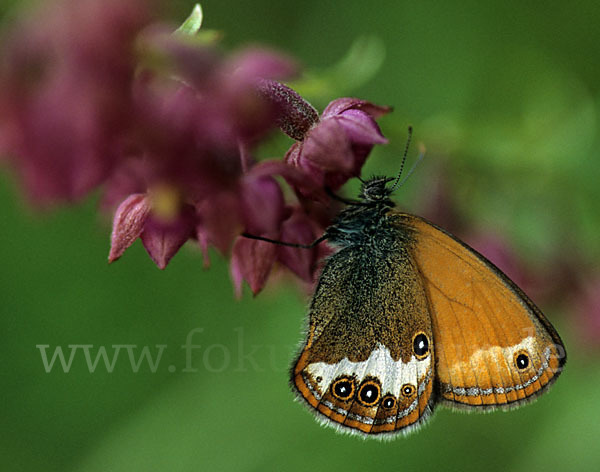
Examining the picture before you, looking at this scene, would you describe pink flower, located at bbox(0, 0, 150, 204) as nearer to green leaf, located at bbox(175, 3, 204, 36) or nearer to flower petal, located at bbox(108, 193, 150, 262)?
flower petal, located at bbox(108, 193, 150, 262)

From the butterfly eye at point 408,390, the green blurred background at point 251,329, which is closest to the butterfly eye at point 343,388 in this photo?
the butterfly eye at point 408,390

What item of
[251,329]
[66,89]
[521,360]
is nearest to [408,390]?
[521,360]

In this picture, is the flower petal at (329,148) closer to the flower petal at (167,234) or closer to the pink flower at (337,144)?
the pink flower at (337,144)

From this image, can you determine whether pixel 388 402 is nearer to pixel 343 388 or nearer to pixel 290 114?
pixel 343 388

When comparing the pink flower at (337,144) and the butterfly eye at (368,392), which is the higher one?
the pink flower at (337,144)

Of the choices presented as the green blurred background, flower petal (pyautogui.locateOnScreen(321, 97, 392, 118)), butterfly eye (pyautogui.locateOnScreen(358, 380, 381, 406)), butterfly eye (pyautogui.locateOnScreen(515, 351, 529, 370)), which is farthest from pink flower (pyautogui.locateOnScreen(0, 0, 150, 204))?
the green blurred background

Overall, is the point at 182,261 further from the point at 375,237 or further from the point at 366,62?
the point at 375,237
